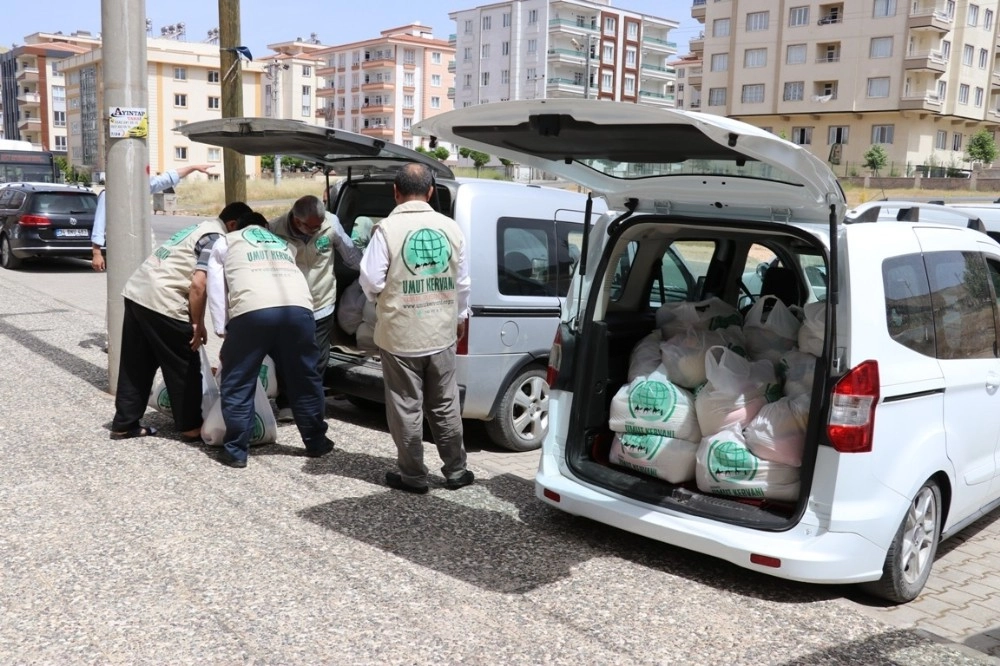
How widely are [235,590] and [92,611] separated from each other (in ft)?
1.92

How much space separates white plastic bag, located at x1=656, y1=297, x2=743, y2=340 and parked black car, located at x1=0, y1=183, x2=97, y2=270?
52.4ft

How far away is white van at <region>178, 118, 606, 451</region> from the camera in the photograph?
6582 mm

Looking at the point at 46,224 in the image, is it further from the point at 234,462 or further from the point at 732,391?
the point at 732,391

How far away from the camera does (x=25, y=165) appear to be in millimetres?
32875

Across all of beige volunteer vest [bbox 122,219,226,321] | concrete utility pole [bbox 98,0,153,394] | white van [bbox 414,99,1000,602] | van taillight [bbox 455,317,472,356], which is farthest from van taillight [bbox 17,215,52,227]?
white van [bbox 414,99,1000,602]

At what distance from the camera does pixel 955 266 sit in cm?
497

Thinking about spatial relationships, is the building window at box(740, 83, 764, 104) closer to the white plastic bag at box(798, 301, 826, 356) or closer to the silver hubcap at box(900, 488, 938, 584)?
the white plastic bag at box(798, 301, 826, 356)

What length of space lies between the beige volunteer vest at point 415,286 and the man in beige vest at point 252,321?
79cm

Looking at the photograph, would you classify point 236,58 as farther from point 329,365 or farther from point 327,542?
point 327,542

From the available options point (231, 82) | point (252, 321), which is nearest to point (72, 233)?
point (231, 82)

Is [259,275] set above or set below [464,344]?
above

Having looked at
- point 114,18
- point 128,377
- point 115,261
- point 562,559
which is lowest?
point 562,559

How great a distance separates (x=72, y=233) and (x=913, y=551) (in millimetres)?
17725

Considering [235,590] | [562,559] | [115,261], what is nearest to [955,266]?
[562,559]
